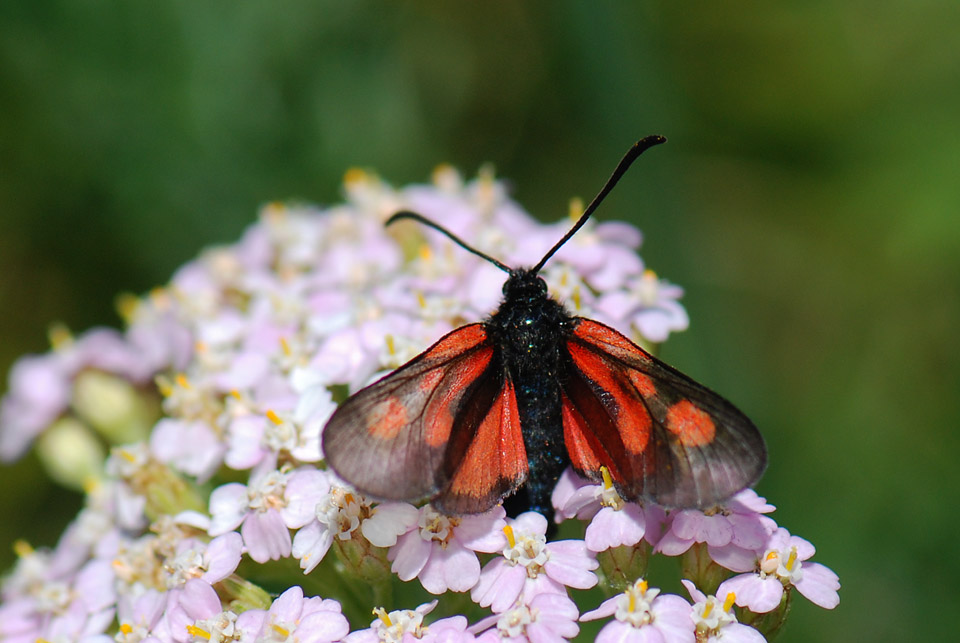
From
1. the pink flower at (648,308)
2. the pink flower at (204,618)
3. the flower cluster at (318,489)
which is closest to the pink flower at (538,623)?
the flower cluster at (318,489)

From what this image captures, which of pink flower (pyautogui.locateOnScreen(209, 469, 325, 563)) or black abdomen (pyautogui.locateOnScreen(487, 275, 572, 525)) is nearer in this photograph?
black abdomen (pyautogui.locateOnScreen(487, 275, 572, 525))

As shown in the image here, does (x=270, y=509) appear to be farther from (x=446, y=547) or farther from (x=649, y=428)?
(x=649, y=428)

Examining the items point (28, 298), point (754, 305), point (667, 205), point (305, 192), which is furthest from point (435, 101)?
point (28, 298)

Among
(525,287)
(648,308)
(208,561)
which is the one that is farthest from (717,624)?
(208,561)

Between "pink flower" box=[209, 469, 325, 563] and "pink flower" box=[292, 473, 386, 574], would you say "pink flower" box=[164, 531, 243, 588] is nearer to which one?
"pink flower" box=[209, 469, 325, 563]

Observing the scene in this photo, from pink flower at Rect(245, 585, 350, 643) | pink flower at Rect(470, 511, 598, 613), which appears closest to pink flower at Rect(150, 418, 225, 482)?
pink flower at Rect(245, 585, 350, 643)

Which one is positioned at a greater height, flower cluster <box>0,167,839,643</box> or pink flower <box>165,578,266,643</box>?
flower cluster <box>0,167,839,643</box>

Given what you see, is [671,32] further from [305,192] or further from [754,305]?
[305,192]
